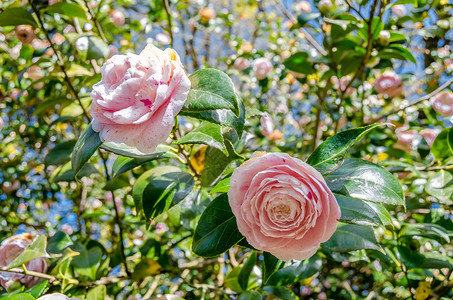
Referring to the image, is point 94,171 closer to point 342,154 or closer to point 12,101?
point 342,154

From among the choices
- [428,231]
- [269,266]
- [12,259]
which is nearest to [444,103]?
[428,231]

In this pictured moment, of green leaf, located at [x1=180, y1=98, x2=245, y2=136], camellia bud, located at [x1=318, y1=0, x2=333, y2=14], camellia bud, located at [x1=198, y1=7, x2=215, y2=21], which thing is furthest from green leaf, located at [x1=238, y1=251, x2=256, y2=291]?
camellia bud, located at [x1=198, y1=7, x2=215, y2=21]

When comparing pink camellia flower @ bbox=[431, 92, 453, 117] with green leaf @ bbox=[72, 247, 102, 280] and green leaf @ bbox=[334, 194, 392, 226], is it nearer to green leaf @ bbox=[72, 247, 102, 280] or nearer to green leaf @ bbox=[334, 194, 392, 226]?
green leaf @ bbox=[334, 194, 392, 226]

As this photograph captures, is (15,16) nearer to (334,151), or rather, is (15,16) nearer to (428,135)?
(334,151)

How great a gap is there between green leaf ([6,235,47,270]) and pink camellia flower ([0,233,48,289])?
120 mm

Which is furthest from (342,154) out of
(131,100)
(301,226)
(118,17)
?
(118,17)

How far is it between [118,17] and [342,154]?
1481 millimetres

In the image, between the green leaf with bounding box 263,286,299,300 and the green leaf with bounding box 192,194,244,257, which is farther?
the green leaf with bounding box 263,286,299,300

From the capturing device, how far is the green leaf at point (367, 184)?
489mm

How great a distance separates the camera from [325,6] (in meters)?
1.19

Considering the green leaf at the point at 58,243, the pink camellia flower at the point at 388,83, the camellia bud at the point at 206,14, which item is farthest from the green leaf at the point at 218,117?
the camellia bud at the point at 206,14

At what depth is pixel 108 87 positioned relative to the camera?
1.73 feet

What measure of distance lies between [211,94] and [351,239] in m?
0.42

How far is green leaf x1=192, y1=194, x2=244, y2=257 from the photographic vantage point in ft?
1.78
